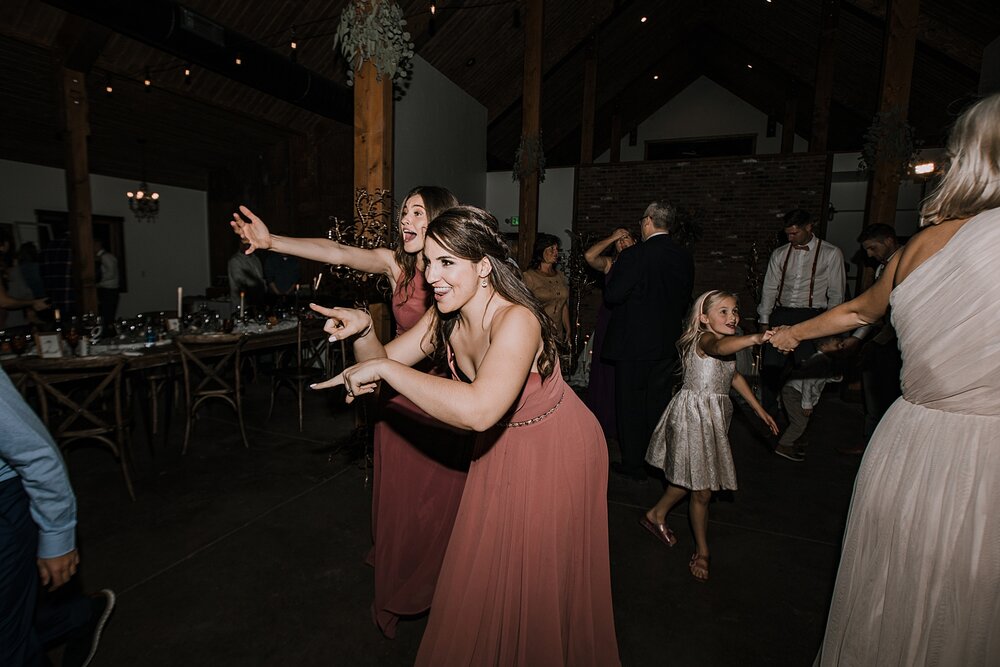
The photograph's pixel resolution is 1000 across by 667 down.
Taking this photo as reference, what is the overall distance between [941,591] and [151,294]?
13947 millimetres

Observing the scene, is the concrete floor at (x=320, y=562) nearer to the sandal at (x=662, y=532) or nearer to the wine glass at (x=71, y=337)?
the sandal at (x=662, y=532)

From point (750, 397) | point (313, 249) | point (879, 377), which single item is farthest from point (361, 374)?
point (879, 377)

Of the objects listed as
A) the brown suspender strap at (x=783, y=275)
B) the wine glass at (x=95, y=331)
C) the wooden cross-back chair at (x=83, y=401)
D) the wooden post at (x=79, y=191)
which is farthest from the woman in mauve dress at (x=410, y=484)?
the wooden post at (x=79, y=191)

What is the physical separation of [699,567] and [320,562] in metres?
1.81

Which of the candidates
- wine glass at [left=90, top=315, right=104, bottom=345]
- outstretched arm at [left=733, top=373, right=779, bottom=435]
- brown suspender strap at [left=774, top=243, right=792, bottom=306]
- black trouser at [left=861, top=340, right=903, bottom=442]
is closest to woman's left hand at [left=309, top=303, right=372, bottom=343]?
outstretched arm at [left=733, top=373, right=779, bottom=435]

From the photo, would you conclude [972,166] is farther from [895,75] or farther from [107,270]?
[107,270]

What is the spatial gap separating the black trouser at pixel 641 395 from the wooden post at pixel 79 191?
21.2 ft

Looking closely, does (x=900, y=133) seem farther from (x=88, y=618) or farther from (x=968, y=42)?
(x=88, y=618)

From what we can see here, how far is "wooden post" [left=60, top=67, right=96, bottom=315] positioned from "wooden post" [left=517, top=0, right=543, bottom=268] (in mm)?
5303

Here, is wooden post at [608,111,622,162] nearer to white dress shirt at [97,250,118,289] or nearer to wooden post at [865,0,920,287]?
wooden post at [865,0,920,287]

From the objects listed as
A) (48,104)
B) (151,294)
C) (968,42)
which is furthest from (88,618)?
(151,294)

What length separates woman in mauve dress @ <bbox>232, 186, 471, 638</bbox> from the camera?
6.67ft

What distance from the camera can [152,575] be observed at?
2.34 meters

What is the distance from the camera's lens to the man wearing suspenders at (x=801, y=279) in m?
4.02
